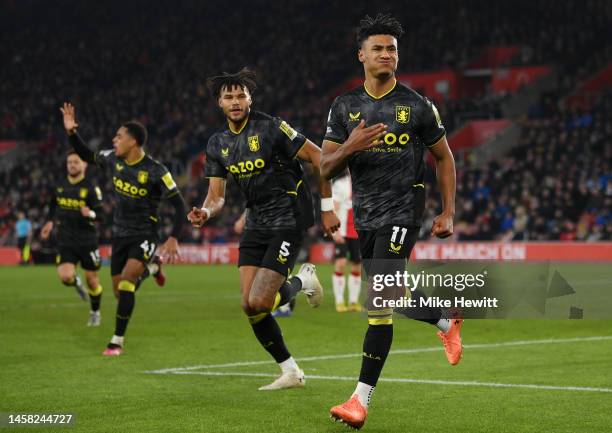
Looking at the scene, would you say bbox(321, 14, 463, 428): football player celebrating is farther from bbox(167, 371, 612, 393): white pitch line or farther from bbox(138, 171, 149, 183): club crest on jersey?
bbox(138, 171, 149, 183): club crest on jersey

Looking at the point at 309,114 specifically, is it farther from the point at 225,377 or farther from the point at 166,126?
the point at 225,377

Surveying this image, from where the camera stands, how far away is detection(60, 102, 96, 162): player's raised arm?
1213 cm

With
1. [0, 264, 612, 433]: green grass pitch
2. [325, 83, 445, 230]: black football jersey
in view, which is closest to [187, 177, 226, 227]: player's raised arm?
[0, 264, 612, 433]: green grass pitch

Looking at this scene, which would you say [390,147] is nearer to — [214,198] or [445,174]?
[445,174]

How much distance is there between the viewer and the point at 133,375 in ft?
32.0

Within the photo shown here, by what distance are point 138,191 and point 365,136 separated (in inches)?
238

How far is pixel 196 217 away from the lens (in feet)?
26.9

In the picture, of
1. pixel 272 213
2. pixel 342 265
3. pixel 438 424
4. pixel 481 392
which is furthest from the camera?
pixel 342 265

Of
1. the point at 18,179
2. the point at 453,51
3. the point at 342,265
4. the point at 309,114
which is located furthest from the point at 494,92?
the point at 342,265

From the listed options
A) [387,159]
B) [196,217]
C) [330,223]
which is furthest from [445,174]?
[196,217]

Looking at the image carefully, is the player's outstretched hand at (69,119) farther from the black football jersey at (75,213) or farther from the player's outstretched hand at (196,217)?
the player's outstretched hand at (196,217)

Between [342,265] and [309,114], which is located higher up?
[309,114]

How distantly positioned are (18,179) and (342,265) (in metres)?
32.2

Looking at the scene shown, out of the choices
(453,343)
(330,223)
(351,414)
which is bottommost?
(351,414)
